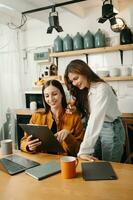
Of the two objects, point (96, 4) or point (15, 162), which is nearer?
point (15, 162)

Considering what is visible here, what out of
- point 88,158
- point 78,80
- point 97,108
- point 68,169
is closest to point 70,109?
point 78,80

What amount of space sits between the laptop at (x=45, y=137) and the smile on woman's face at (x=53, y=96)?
0.33 metres

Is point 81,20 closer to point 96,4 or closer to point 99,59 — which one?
point 96,4

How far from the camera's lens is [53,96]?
2143 mm

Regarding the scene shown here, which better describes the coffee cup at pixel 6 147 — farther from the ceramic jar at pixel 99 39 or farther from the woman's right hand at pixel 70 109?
the ceramic jar at pixel 99 39

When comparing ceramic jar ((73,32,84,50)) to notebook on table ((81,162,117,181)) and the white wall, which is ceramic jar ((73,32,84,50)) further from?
notebook on table ((81,162,117,181))

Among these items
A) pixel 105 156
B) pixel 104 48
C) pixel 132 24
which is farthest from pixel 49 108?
pixel 132 24

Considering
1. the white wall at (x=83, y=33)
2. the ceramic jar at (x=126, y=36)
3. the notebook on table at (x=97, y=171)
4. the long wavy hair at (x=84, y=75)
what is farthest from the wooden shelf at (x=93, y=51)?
the notebook on table at (x=97, y=171)

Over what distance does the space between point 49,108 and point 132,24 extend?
224 centimetres

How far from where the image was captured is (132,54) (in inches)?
151

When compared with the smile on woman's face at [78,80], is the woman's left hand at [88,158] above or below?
below

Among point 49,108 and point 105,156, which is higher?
point 49,108

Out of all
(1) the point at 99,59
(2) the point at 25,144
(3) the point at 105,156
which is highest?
(1) the point at 99,59

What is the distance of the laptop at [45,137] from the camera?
1736mm
